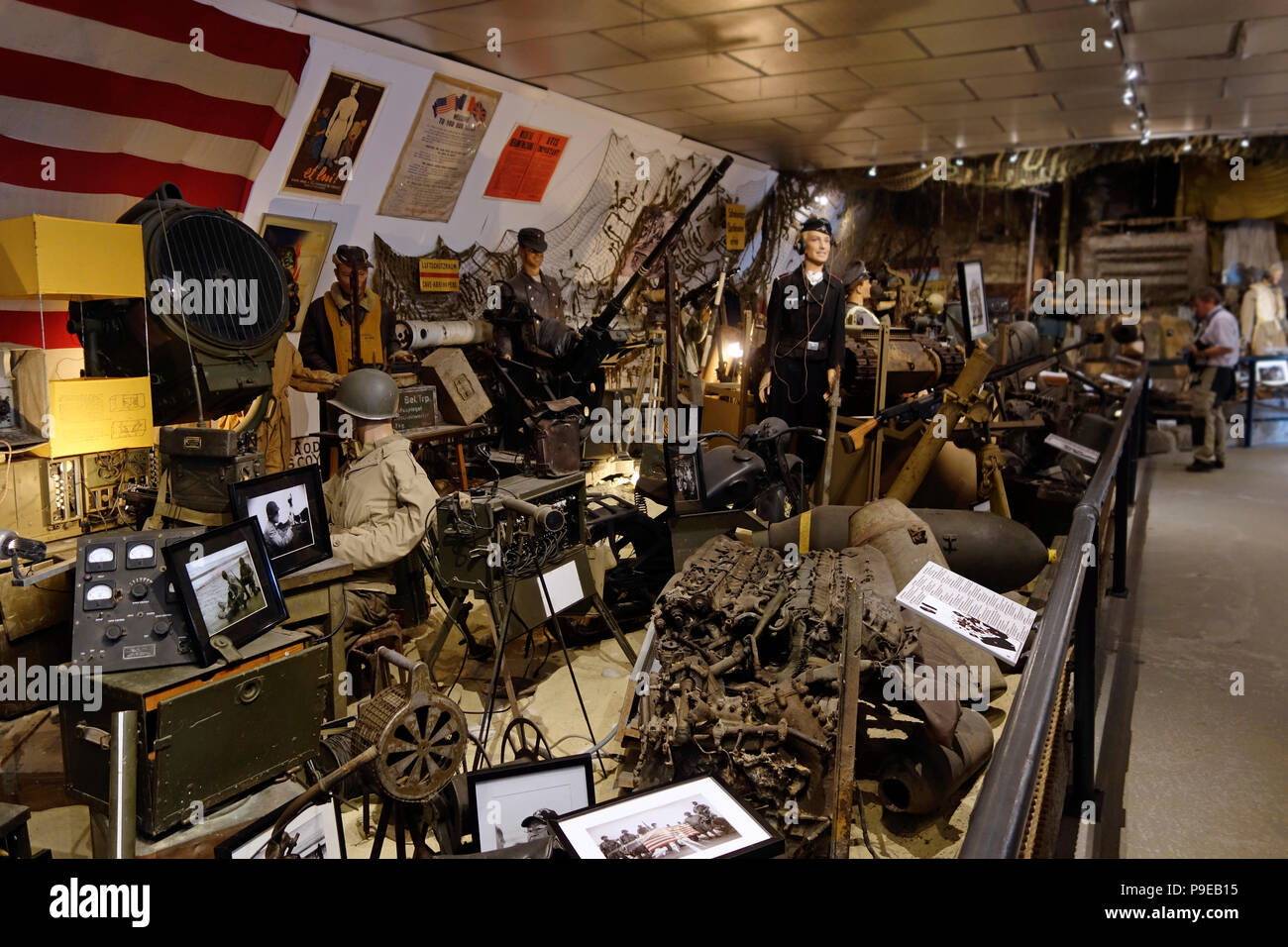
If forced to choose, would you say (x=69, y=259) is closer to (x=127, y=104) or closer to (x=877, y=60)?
(x=127, y=104)

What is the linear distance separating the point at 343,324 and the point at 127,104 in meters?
1.67

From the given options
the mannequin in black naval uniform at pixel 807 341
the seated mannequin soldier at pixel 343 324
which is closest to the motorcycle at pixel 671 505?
the mannequin in black naval uniform at pixel 807 341

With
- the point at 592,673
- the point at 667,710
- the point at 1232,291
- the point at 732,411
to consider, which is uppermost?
the point at 1232,291

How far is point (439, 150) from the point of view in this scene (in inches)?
262

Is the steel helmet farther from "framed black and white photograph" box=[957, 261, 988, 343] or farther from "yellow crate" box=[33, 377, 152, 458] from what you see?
"framed black and white photograph" box=[957, 261, 988, 343]

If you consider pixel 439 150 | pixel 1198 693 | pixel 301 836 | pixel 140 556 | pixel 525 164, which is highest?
pixel 525 164

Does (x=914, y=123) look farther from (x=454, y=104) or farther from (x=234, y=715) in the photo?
(x=234, y=715)

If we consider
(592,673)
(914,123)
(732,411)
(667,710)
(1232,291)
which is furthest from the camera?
(1232,291)

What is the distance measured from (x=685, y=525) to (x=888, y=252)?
10.8 metres

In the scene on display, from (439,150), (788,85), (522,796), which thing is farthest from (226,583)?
(788,85)

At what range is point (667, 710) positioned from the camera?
296cm

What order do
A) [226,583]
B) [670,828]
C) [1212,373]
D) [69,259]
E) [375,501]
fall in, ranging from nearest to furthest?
[670,828]
[226,583]
[69,259]
[375,501]
[1212,373]

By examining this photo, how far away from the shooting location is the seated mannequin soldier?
5.78 metres
